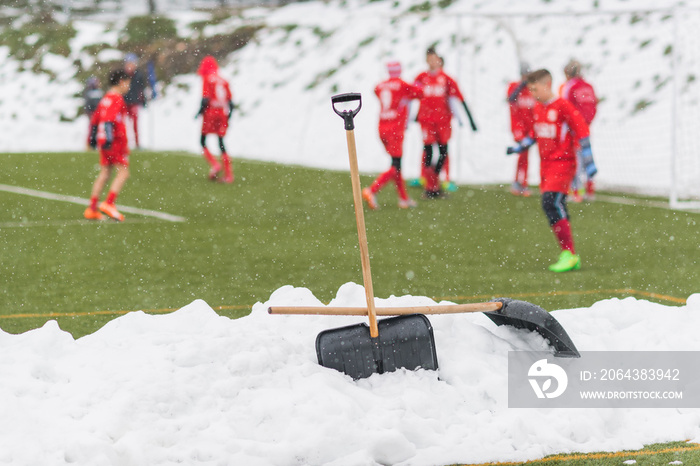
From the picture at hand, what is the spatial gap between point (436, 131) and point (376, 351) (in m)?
8.82

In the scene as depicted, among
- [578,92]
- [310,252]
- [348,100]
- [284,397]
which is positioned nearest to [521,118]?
[578,92]

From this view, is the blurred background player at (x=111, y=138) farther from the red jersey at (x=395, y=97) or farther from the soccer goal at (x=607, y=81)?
the soccer goal at (x=607, y=81)

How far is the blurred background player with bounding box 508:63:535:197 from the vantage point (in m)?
12.8

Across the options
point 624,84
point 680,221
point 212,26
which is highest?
point 212,26

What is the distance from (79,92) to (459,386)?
1068 inches

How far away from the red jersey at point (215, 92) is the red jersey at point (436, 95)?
3.15 meters

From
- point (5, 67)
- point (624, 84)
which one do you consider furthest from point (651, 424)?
point (5, 67)

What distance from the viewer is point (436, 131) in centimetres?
1267

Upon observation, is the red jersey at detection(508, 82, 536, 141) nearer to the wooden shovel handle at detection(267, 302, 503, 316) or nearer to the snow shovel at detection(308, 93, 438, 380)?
the wooden shovel handle at detection(267, 302, 503, 316)

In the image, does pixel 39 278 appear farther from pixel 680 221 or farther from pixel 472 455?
pixel 680 221

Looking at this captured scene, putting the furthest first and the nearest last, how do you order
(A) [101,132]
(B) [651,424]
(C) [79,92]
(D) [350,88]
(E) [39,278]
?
1. (C) [79,92]
2. (D) [350,88]
3. (A) [101,132]
4. (E) [39,278]
5. (B) [651,424]

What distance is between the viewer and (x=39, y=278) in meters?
7.20

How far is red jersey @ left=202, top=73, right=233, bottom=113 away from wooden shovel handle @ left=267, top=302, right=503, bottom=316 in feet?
34.0

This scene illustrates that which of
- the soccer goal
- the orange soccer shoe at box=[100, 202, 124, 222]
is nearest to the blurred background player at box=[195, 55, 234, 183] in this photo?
the soccer goal
